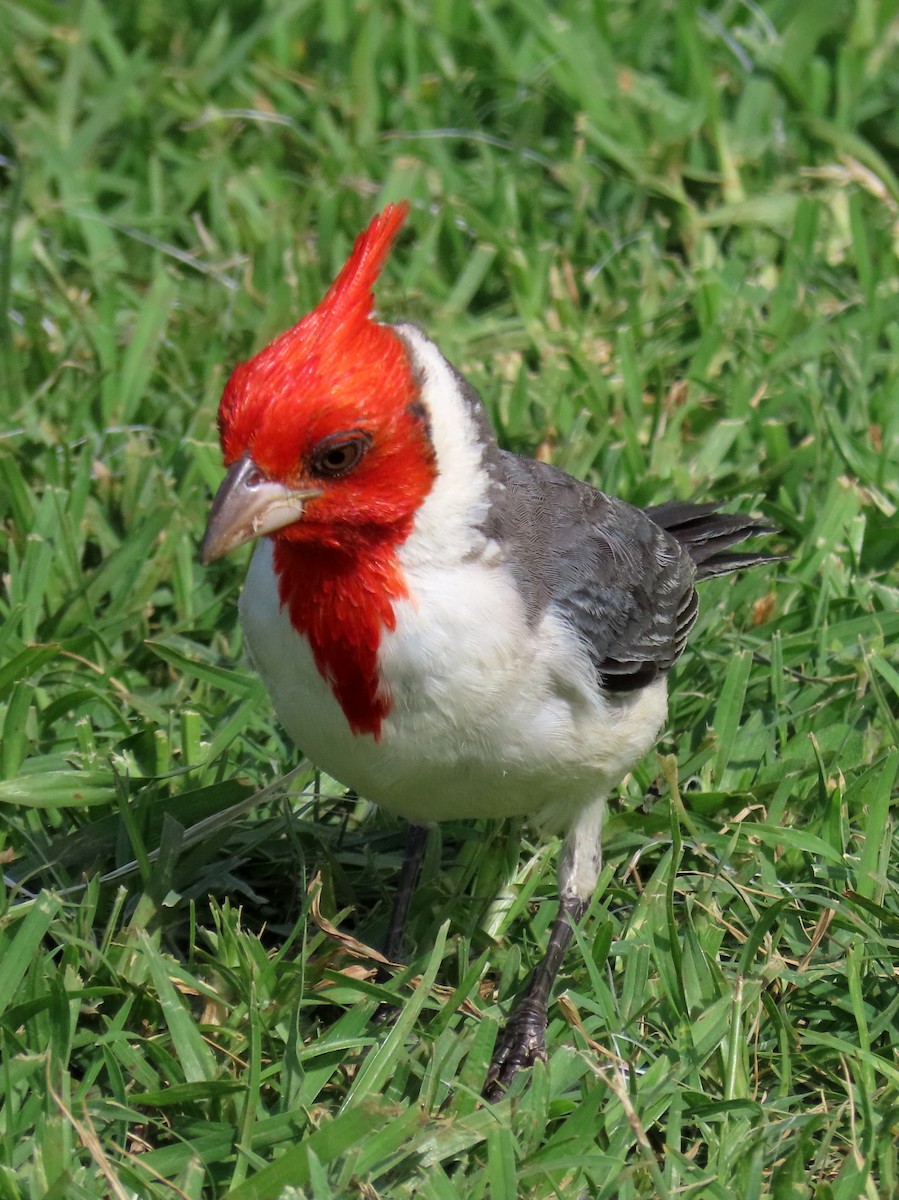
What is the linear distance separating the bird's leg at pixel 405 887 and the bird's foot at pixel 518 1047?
0.34 metres

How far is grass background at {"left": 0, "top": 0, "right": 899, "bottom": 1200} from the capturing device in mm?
3209

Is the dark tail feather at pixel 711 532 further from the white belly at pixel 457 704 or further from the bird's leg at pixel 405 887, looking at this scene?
the bird's leg at pixel 405 887

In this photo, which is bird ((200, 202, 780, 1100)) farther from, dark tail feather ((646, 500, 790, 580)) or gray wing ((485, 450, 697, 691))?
dark tail feather ((646, 500, 790, 580))

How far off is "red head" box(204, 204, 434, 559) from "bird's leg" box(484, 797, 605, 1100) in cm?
97

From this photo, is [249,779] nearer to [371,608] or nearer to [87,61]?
[371,608]

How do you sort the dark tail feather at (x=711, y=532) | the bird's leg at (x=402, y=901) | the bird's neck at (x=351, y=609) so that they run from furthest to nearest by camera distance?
the dark tail feather at (x=711, y=532) → the bird's leg at (x=402, y=901) → the bird's neck at (x=351, y=609)

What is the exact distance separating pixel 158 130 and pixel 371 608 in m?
3.66

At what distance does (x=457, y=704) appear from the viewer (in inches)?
127

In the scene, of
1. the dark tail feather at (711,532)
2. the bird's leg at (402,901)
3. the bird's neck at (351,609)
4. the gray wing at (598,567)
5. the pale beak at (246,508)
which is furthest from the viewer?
the dark tail feather at (711,532)

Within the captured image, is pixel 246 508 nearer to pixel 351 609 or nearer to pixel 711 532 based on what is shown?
pixel 351 609

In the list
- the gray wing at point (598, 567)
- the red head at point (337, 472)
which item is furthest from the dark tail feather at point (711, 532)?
the red head at point (337, 472)

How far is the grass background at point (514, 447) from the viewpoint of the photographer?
3.21 meters

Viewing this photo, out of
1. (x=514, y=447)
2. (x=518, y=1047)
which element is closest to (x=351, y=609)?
(x=518, y=1047)

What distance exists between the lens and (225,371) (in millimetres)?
5273
